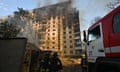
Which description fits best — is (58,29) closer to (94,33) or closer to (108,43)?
(94,33)

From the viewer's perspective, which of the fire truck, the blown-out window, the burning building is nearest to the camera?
the fire truck

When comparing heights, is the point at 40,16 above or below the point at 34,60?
above

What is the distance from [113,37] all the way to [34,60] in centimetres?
1021

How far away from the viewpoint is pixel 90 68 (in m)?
8.66

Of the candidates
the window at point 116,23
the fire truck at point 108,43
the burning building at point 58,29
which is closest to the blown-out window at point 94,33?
the fire truck at point 108,43

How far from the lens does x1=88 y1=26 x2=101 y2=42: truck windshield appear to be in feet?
24.1

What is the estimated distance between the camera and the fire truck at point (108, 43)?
19.2 ft

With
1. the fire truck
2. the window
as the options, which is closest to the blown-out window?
the fire truck

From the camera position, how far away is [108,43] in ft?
20.4

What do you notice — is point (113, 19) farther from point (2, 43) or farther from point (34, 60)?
point (34, 60)

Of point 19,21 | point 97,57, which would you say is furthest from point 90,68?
point 19,21

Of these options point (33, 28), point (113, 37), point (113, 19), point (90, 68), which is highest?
point (33, 28)

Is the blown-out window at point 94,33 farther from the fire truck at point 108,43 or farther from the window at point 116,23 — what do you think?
the window at point 116,23

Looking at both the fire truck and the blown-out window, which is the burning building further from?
the fire truck
